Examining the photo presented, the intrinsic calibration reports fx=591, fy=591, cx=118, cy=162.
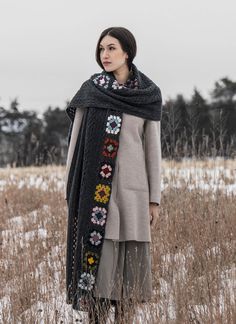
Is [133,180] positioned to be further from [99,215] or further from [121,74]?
[121,74]

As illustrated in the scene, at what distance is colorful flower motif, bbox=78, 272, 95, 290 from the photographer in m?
3.12

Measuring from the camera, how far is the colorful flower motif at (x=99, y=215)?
3.13 m

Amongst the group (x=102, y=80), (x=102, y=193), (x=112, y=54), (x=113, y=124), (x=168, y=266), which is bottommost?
(x=168, y=266)

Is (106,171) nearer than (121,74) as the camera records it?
Yes

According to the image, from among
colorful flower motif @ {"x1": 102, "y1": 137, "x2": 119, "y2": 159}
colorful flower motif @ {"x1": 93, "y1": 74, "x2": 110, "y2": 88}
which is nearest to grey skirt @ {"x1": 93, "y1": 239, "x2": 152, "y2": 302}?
colorful flower motif @ {"x1": 102, "y1": 137, "x2": 119, "y2": 159}

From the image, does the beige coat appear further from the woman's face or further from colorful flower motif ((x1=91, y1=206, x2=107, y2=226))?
the woman's face

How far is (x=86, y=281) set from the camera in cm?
314

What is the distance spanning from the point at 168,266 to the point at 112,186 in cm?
135

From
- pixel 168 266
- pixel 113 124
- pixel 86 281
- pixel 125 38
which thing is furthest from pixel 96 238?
pixel 168 266

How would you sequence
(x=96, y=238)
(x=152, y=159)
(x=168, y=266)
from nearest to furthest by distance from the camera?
(x=96, y=238)
(x=152, y=159)
(x=168, y=266)

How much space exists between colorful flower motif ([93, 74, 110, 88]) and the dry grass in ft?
3.96

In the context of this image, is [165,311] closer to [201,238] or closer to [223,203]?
[201,238]

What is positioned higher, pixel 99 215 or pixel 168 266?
pixel 99 215

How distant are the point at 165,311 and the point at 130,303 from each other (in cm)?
A: 20
